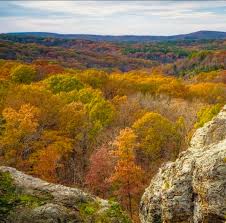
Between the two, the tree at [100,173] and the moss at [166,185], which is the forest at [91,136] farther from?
the moss at [166,185]

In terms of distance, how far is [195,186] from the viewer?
43.6ft

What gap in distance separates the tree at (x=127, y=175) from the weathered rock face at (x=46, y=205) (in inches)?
692

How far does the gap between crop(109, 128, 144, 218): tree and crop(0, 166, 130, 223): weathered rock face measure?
57.7 ft

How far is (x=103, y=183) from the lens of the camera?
39500mm

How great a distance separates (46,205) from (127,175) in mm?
19658

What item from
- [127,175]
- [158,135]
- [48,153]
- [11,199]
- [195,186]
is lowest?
[127,175]

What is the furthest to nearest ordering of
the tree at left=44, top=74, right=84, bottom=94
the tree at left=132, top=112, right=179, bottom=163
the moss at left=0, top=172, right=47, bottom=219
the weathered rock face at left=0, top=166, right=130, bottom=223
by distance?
the tree at left=44, top=74, right=84, bottom=94, the tree at left=132, top=112, right=179, bottom=163, the moss at left=0, top=172, right=47, bottom=219, the weathered rock face at left=0, top=166, right=130, bottom=223

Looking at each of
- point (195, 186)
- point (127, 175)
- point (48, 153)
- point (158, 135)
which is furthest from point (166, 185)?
point (158, 135)

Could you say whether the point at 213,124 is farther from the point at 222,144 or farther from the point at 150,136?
the point at 150,136

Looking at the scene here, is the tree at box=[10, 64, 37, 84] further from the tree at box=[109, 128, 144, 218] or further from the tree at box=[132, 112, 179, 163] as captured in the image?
the tree at box=[109, 128, 144, 218]

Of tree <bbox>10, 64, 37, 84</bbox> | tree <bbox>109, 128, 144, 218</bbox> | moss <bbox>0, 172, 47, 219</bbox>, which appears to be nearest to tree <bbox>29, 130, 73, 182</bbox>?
tree <bbox>109, 128, 144, 218</bbox>

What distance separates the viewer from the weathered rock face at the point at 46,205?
15672mm

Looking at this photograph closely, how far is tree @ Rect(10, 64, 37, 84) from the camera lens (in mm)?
76312

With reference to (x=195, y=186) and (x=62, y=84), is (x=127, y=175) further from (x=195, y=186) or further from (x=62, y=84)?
(x=62, y=84)
